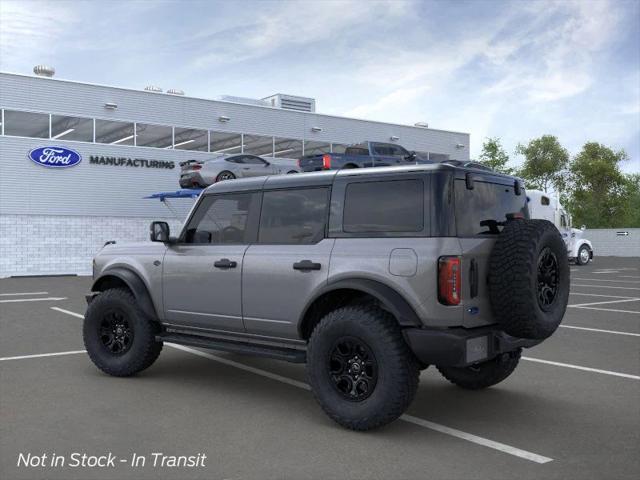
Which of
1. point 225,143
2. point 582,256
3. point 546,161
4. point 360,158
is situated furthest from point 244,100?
point 546,161

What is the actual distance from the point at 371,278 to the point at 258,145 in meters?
28.2

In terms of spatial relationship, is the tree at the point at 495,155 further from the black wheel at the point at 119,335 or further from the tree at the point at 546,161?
the black wheel at the point at 119,335

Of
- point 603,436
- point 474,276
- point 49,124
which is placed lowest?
point 603,436

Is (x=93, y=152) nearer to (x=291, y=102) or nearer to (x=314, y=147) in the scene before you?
(x=314, y=147)

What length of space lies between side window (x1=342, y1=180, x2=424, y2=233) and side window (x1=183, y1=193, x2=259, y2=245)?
1114mm

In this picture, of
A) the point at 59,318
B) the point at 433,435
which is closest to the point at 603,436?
the point at 433,435

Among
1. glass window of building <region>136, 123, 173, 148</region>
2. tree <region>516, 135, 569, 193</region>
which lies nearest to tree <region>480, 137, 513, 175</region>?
tree <region>516, 135, 569, 193</region>

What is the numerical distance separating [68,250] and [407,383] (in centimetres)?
2561

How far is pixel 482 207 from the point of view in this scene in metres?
5.22

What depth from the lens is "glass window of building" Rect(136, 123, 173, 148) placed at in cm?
2927

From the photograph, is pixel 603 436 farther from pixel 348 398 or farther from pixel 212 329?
pixel 212 329

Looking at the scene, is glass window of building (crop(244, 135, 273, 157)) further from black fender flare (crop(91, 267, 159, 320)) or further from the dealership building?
black fender flare (crop(91, 267, 159, 320))

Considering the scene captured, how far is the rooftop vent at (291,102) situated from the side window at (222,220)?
29264 mm

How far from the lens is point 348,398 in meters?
4.98
